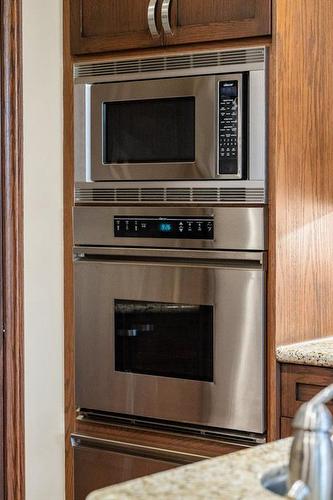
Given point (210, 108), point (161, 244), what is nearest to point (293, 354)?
point (161, 244)

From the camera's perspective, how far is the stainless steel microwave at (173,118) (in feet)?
7.93

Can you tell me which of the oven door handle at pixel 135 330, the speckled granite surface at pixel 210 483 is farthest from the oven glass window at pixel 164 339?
the speckled granite surface at pixel 210 483

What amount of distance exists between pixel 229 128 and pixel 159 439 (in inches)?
38.2

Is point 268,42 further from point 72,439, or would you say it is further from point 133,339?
point 72,439

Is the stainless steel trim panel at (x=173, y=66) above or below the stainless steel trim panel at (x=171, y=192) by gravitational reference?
above

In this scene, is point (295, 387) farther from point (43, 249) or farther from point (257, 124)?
point (43, 249)

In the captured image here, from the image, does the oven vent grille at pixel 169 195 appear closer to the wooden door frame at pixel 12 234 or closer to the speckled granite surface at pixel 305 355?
the wooden door frame at pixel 12 234

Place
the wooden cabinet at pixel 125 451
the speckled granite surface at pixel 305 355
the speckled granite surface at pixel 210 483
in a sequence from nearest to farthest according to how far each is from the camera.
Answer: the speckled granite surface at pixel 210 483 → the speckled granite surface at pixel 305 355 → the wooden cabinet at pixel 125 451

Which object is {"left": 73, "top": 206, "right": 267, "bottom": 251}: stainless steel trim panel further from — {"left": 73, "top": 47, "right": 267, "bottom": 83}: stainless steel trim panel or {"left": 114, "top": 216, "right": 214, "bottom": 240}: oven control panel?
{"left": 73, "top": 47, "right": 267, "bottom": 83}: stainless steel trim panel

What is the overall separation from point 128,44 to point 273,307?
36.9 inches

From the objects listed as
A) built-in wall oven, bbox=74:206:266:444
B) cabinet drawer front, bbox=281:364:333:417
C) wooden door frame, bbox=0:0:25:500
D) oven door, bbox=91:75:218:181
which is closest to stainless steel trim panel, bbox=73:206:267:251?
built-in wall oven, bbox=74:206:266:444

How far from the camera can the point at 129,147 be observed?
2.67 m

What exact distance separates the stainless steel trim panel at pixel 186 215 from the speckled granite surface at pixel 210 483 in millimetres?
1269

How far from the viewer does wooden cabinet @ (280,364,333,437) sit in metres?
2.36
